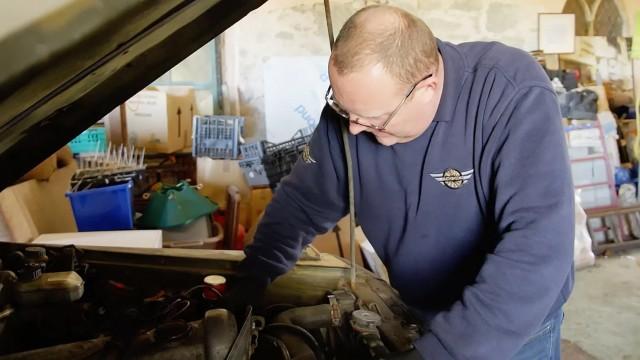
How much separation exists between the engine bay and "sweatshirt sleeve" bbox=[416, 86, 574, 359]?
0.16 meters

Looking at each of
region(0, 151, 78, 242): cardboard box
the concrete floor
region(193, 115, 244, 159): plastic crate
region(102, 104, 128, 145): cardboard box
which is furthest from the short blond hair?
region(102, 104, 128, 145): cardboard box

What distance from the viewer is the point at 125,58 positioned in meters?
0.63

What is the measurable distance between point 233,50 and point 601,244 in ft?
10.1

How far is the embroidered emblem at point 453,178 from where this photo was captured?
Result: 3.61ft

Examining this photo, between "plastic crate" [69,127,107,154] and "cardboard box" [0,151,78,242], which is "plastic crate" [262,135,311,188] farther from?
"cardboard box" [0,151,78,242]

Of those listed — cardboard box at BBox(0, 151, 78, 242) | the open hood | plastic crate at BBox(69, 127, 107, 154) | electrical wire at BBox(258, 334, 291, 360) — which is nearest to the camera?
the open hood

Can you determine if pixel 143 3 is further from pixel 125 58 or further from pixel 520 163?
pixel 520 163

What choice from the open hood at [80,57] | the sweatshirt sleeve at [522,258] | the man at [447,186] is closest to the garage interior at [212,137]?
the open hood at [80,57]

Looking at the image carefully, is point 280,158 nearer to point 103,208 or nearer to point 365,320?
point 103,208

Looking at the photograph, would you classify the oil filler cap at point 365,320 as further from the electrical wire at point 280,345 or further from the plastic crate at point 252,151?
the plastic crate at point 252,151

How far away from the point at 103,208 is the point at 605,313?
9.14 ft

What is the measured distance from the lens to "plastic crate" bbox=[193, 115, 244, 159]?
357 cm

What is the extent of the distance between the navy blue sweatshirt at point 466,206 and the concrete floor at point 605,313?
1.62 meters

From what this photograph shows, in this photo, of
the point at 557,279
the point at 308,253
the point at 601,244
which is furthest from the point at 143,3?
the point at 601,244
